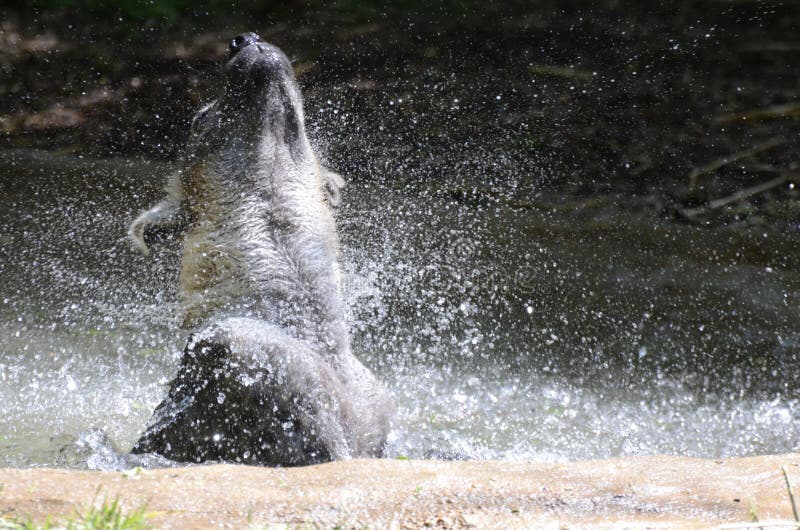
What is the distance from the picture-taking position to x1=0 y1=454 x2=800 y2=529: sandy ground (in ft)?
7.47

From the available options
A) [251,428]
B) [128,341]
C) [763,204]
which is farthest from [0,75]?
[763,204]

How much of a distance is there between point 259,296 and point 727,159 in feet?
16.1

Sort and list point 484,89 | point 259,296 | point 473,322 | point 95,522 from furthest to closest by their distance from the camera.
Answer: point 484,89 < point 473,322 < point 259,296 < point 95,522

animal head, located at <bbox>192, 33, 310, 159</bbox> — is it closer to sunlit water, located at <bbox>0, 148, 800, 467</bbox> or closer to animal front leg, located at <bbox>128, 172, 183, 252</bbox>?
animal front leg, located at <bbox>128, 172, 183, 252</bbox>

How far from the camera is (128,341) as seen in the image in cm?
557

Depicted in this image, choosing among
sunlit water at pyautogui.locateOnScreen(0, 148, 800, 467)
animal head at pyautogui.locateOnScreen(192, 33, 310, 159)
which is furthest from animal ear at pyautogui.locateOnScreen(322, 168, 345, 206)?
sunlit water at pyautogui.locateOnScreen(0, 148, 800, 467)

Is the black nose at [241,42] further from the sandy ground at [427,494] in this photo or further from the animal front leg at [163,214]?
the sandy ground at [427,494]

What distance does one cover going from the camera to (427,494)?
2.47m

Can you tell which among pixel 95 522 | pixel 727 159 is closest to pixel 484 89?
pixel 727 159

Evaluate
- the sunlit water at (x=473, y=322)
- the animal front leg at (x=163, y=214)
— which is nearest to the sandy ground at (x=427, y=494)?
the sunlit water at (x=473, y=322)

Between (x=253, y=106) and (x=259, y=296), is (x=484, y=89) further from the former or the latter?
(x=259, y=296)

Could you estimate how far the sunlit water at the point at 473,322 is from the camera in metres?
4.55

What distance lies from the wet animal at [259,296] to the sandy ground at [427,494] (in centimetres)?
63

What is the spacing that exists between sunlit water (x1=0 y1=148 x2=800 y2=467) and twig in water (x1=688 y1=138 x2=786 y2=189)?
0.49 meters
